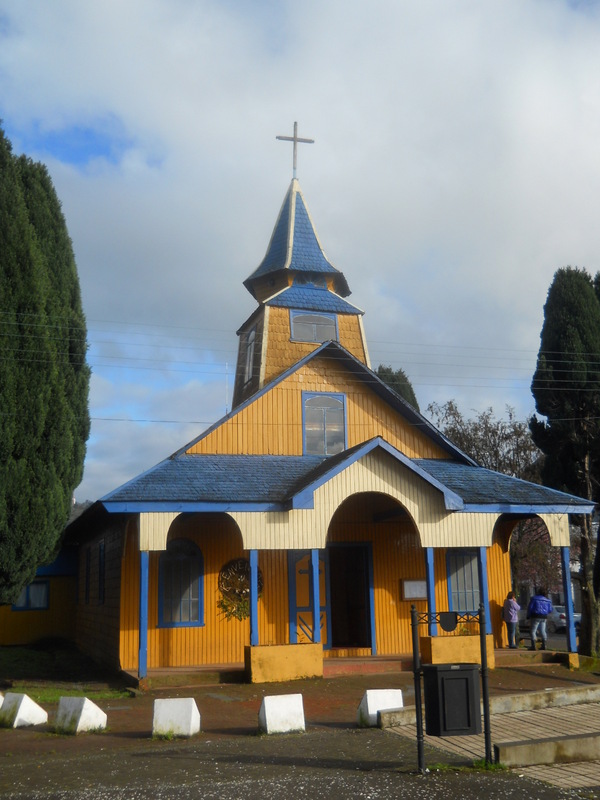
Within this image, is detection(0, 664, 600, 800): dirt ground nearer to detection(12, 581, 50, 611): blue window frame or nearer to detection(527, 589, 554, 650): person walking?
detection(527, 589, 554, 650): person walking

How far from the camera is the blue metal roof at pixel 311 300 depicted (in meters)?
22.4

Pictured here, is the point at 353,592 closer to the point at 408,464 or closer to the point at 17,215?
the point at 408,464

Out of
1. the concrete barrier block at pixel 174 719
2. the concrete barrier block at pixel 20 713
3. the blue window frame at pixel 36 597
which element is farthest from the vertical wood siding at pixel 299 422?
the blue window frame at pixel 36 597

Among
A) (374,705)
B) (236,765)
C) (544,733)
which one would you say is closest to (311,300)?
(374,705)

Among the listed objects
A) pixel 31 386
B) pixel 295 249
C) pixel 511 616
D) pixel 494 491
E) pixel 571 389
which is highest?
pixel 295 249

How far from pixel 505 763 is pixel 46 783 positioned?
4.49 meters

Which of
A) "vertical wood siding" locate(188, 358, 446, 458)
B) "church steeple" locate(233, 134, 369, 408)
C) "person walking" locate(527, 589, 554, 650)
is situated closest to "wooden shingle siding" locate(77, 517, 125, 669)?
"vertical wood siding" locate(188, 358, 446, 458)

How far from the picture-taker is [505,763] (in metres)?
8.40

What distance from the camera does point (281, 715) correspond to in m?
10.4

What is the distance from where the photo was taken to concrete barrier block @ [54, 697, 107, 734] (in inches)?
426

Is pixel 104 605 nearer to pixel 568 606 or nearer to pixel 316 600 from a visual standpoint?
pixel 316 600

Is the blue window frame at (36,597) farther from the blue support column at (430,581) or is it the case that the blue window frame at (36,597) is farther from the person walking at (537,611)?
the person walking at (537,611)

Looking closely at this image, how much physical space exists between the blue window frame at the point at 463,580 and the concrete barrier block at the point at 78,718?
398 inches

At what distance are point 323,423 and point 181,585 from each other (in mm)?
5029
